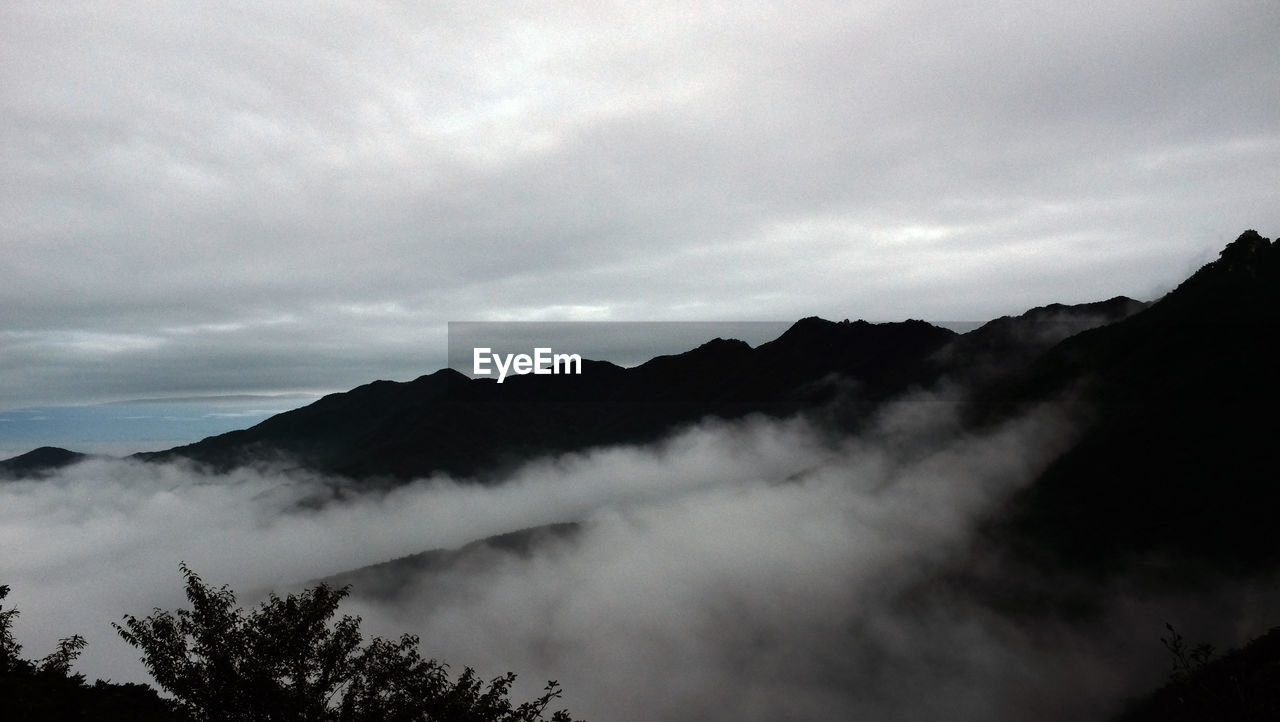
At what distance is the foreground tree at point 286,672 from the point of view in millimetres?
31844

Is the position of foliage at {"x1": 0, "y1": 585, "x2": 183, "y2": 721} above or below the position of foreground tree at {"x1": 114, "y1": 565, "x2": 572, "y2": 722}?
below

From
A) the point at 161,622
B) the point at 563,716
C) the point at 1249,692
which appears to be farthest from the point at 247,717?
the point at 1249,692

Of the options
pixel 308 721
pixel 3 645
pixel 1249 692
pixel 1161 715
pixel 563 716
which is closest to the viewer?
pixel 308 721

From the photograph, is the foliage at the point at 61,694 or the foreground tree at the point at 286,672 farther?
the foliage at the point at 61,694

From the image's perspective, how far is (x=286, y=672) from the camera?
3272cm

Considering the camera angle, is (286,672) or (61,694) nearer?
(286,672)

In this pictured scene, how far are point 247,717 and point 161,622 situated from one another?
21.6ft

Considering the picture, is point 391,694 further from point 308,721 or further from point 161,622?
point 161,622

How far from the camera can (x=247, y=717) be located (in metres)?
32.2

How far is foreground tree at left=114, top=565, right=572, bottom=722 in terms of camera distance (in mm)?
31844

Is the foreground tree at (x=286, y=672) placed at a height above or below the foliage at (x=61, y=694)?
above

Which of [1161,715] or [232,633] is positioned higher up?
[232,633]

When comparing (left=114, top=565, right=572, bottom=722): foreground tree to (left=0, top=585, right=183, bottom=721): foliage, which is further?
(left=0, top=585, right=183, bottom=721): foliage

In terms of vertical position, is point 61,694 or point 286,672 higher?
point 286,672
